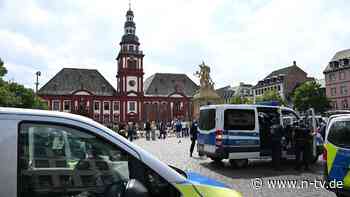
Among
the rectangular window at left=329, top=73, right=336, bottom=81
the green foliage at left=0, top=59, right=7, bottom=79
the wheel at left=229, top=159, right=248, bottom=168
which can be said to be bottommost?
the wheel at left=229, top=159, right=248, bottom=168

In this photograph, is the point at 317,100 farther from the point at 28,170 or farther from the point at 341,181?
the point at 28,170

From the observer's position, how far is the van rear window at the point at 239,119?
11328 millimetres

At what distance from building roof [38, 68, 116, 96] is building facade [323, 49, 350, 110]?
2132 inches

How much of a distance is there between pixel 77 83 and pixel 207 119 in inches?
3003

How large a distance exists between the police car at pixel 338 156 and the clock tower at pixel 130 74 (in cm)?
7664

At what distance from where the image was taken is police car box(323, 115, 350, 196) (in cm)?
591

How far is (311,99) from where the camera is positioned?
6631cm

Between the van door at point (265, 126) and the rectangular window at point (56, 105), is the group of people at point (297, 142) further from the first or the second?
the rectangular window at point (56, 105)

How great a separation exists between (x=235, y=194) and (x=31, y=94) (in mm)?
53665

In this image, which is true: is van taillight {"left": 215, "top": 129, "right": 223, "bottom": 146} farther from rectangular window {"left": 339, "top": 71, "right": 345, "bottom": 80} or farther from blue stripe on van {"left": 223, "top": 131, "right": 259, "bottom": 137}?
rectangular window {"left": 339, "top": 71, "right": 345, "bottom": 80}

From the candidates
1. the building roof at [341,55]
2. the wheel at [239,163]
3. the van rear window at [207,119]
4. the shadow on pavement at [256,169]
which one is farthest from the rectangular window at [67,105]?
the wheel at [239,163]

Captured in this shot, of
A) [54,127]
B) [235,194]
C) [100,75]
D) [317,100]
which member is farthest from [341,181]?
[100,75]

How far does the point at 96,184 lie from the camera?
2670 mm
